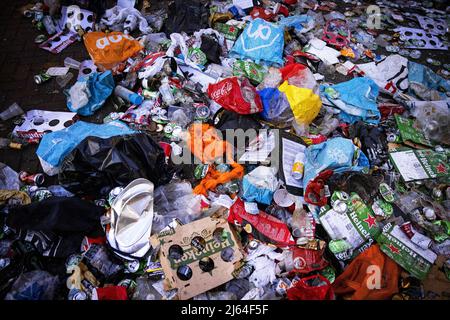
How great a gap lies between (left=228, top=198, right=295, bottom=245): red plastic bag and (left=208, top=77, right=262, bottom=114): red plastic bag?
3.12 feet

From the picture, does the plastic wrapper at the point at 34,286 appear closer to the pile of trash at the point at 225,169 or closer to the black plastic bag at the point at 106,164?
the pile of trash at the point at 225,169

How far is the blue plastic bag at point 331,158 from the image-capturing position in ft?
8.59

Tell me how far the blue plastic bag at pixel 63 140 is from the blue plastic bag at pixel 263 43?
178cm

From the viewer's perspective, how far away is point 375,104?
3.32 metres

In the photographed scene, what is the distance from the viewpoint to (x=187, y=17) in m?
3.99

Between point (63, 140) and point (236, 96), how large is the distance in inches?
63.3

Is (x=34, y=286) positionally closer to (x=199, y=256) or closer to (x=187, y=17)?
(x=199, y=256)

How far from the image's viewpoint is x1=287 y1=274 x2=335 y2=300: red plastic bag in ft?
6.72

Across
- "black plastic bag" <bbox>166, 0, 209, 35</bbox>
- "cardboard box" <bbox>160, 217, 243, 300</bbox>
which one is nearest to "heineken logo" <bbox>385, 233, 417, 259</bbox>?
"cardboard box" <bbox>160, 217, 243, 300</bbox>

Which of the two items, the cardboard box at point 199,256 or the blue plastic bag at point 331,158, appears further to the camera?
the blue plastic bag at point 331,158

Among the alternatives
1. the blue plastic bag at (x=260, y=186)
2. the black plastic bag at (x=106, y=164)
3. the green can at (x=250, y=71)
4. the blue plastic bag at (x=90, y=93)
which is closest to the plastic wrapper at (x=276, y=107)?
the green can at (x=250, y=71)

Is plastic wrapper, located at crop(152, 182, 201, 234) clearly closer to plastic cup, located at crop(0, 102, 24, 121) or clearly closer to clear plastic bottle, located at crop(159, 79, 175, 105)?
clear plastic bottle, located at crop(159, 79, 175, 105)

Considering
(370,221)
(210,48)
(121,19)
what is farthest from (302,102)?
(121,19)
